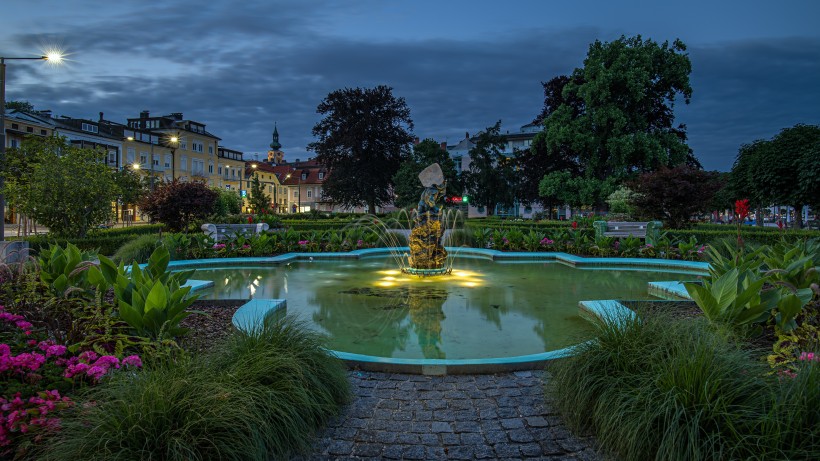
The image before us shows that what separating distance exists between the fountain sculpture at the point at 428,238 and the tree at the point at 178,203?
13.9m

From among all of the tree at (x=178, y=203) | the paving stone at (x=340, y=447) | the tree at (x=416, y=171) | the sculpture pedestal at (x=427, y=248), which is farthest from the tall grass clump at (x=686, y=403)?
the tree at (x=416, y=171)

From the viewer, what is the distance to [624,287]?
1086cm

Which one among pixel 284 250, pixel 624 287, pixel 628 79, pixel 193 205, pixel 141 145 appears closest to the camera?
pixel 624 287

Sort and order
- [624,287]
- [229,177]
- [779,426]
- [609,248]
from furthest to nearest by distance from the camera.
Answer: [229,177] → [609,248] → [624,287] → [779,426]

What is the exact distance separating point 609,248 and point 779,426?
44.4ft

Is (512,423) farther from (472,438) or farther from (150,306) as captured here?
(150,306)

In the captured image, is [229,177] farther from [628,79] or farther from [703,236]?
[703,236]

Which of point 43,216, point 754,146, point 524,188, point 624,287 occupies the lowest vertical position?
point 624,287

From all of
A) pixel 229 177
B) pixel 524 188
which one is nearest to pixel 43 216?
pixel 524 188

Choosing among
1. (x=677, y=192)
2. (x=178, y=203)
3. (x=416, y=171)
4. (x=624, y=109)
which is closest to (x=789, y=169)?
(x=624, y=109)

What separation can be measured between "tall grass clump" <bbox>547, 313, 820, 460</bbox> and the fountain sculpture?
29.2 ft

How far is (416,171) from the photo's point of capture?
4253cm

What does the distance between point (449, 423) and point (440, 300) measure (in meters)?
5.38

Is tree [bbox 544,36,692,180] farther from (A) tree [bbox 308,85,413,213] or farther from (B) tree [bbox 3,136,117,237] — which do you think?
(B) tree [bbox 3,136,117,237]
